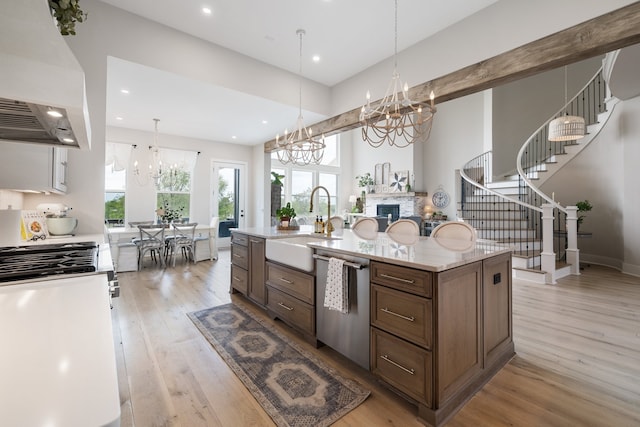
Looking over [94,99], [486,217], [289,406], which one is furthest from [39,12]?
[486,217]

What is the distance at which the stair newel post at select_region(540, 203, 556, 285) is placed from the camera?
4336 mm

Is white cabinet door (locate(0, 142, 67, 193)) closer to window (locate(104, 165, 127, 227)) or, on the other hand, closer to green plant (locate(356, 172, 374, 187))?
window (locate(104, 165, 127, 227))

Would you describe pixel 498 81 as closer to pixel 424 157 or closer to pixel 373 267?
pixel 373 267

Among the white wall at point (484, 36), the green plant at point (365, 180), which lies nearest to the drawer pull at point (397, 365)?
the white wall at point (484, 36)

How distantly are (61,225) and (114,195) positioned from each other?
4211mm

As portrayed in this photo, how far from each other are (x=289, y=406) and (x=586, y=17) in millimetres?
3911

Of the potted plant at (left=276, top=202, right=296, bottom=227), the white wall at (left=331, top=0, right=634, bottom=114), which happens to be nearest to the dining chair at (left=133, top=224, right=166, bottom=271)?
the potted plant at (left=276, top=202, right=296, bottom=227)

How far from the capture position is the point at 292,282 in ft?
8.42

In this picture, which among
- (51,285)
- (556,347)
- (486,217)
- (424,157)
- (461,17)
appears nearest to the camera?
(51,285)

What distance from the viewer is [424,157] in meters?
9.12

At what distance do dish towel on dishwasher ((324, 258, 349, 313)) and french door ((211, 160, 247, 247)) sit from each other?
625 cm

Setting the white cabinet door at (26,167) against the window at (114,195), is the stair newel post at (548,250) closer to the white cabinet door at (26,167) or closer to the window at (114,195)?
the white cabinet door at (26,167)

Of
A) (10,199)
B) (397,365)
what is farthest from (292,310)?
(10,199)

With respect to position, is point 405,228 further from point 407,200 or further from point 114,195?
point 114,195
